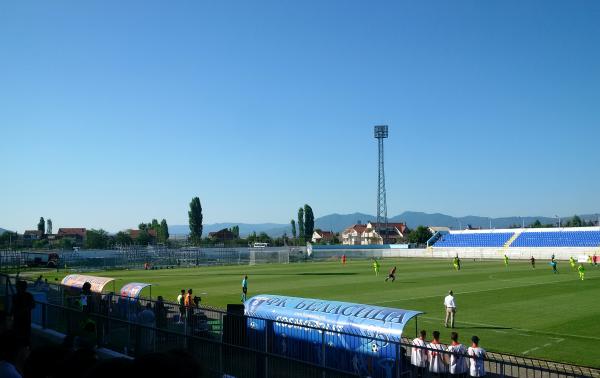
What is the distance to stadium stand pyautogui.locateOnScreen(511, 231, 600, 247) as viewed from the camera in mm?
78812

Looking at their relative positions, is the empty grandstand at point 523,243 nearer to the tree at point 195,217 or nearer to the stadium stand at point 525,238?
the stadium stand at point 525,238

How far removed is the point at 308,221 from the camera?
175125mm

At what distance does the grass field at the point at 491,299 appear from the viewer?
63.3ft

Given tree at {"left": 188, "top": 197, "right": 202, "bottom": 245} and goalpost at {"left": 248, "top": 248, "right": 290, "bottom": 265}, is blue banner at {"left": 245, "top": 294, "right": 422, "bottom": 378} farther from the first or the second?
tree at {"left": 188, "top": 197, "right": 202, "bottom": 245}

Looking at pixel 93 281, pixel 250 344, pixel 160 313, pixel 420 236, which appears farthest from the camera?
pixel 420 236

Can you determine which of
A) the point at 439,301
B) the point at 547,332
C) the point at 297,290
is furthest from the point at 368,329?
the point at 297,290

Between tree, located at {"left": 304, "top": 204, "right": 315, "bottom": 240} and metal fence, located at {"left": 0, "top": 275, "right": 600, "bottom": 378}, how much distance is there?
156527mm

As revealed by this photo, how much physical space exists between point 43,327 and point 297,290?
78.4 ft

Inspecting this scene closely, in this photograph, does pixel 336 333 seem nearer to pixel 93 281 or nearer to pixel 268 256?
pixel 93 281

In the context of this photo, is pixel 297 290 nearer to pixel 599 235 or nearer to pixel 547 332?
pixel 547 332

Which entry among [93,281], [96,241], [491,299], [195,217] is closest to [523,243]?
[491,299]

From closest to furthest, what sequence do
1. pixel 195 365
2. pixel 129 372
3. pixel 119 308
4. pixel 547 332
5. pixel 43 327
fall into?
pixel 129 372 → pixel 195 365 → pixel 43 327 → pixel 119 308 → pixel 547 332

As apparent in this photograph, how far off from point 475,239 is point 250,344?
3449 inches

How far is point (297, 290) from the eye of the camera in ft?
123
